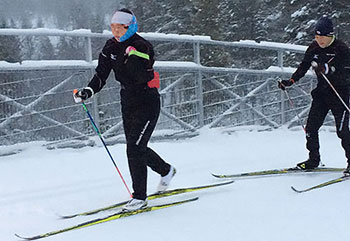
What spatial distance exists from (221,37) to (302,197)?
82.2 ft

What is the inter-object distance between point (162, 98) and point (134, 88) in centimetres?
359

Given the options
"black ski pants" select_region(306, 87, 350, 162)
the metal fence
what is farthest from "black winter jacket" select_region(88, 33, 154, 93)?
the metal fence

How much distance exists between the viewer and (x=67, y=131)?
641 centimetres

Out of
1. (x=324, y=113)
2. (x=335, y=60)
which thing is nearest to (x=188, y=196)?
(x=324, y=113)

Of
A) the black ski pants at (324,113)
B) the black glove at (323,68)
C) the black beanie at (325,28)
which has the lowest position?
the black ski pants at (324,113)

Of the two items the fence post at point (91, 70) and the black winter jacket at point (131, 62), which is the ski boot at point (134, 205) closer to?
the black winter jacket at point (131, 62)

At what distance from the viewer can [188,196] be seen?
4168mm

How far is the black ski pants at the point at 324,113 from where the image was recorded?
15.8ft

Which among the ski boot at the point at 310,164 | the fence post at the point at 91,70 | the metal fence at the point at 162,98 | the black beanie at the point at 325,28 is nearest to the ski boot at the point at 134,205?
the ski boot at the point at 310,164

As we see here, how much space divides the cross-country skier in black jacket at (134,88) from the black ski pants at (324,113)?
211 centimetres

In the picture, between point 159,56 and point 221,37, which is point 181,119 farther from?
point 221,37

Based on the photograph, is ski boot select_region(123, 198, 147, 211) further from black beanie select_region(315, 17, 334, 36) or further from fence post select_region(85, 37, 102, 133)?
fence post select_region(85, 37, 102, 133)

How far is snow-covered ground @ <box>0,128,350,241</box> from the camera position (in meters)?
3.25

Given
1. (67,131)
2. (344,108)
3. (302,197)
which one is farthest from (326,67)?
(67,131)
